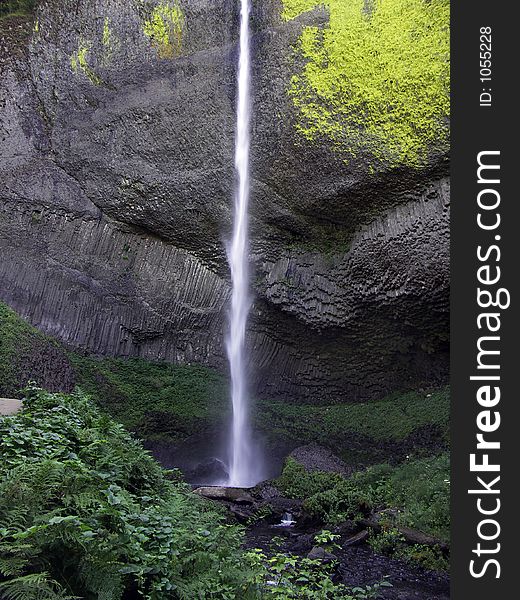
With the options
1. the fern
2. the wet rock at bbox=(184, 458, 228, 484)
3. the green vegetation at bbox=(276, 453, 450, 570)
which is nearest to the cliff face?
the wet rock at bbox=(184, 458, 228, 484)

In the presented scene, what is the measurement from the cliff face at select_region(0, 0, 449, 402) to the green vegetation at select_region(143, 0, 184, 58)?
0.03 m

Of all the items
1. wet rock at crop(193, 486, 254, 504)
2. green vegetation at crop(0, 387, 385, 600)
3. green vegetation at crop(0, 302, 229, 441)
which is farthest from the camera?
green vegetation at crop(0, 302, 229, 441)

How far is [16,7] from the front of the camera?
17.1 m

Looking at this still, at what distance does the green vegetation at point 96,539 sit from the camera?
336cm

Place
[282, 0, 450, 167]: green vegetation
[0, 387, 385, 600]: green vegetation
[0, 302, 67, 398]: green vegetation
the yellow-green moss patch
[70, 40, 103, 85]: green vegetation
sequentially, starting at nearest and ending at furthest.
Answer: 1. [0, 387, 385, 600]: green vegetation
2. [0, 302, 67, 398]: green vegetation
3. [282, 0, 450, 167]: green vegetation
4. the yellow-green moss patch
5. [70, 40, 103, 85]: green vegetation

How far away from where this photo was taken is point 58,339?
15656mm

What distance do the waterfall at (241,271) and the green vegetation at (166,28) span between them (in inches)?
61.3

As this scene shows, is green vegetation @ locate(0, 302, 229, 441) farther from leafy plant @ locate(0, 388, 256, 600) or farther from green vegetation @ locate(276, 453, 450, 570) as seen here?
leafy plant @ locate(0, 388, 256, 600)

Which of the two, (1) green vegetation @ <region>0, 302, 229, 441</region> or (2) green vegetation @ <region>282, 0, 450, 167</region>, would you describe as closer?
(2) green vegetation @ <region>282, 0, 450, 167</region>

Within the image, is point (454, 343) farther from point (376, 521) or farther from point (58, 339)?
point (58, 339)

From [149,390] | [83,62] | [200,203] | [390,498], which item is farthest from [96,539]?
[83,62]

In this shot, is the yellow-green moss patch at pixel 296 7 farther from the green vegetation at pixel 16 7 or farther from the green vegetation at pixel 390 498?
the green vegetation at pixel 390 498

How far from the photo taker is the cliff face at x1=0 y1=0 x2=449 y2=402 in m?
14.3

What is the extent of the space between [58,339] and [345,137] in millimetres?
7984
